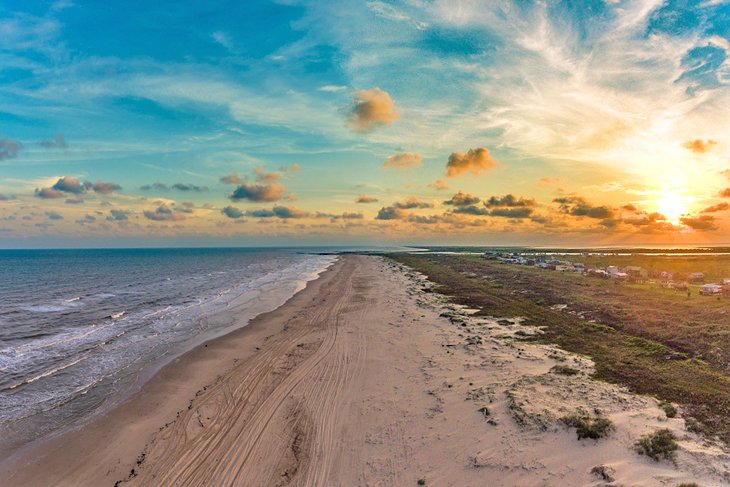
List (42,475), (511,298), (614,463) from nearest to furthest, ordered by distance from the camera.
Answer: (614,463), (42,475), (511,298)

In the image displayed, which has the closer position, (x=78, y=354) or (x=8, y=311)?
(x=78, y=354)

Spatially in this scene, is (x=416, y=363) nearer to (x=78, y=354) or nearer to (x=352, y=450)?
(x=352, y=450)

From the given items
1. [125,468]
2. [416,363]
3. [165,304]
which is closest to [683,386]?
[416,363]

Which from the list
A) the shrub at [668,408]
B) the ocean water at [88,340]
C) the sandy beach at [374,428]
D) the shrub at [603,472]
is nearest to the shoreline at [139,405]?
the sandy beach at [374,428]

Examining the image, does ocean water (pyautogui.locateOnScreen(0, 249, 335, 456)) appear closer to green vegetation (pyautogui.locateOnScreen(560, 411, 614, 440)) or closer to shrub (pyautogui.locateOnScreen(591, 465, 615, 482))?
shrub (pyautogui.locateOnScreen(591, 465, 615, 482))

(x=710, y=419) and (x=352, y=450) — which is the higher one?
(x=710, y=419)

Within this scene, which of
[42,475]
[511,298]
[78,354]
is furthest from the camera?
[511,298]

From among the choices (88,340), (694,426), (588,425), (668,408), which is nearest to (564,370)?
(668,408)
